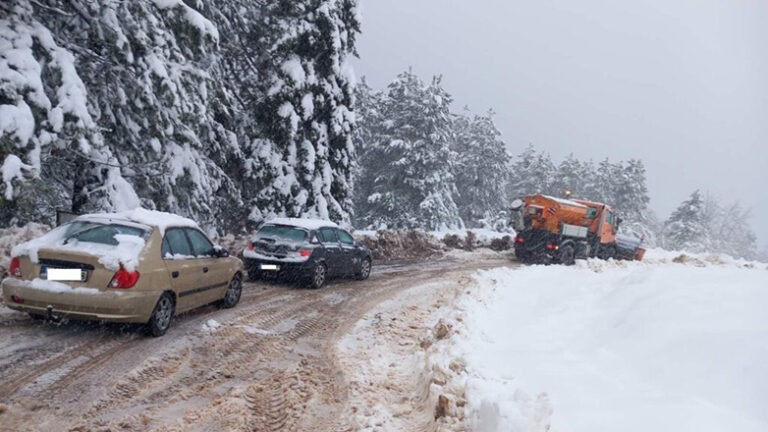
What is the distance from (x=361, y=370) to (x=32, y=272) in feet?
13.6

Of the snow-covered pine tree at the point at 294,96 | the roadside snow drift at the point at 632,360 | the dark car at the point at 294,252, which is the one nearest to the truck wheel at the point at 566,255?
the snow-covered pine tree at the point at 294,96

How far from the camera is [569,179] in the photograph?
189ft

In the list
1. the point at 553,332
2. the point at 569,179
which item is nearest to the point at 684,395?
the point at 553,332

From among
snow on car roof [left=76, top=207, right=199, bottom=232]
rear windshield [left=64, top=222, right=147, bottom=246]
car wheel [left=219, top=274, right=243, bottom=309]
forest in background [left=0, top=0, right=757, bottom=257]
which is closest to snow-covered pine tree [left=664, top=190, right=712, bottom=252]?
forest in background [left=0, top=0, right=757, bottom=257]

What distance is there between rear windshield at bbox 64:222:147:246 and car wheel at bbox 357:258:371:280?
7.33m

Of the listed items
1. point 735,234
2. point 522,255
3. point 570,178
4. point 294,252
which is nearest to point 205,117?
point 294,252

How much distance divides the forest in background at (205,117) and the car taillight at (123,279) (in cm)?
295

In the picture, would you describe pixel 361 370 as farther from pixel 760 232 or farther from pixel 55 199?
pixel 760 232

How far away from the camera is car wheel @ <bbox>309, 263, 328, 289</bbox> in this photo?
11250 millimetres

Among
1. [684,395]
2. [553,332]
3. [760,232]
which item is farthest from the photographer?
[760,232]

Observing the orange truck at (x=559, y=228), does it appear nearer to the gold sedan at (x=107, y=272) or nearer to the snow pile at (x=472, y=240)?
the snow pile at (x=472, y=240)

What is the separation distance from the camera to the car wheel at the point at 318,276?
443 inches

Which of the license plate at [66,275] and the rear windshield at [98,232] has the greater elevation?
the rear windshield at [98,232]

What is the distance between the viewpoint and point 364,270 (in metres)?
13.5
